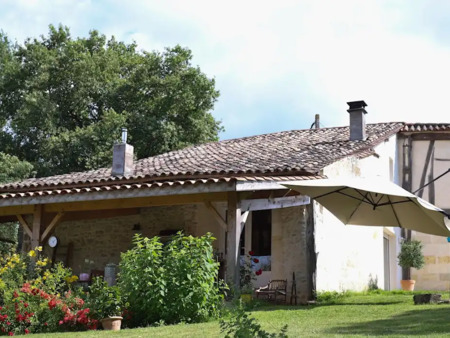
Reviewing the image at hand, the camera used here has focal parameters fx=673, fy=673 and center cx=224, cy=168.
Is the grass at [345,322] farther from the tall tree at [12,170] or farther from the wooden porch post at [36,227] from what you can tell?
the tall tree at [12,170]

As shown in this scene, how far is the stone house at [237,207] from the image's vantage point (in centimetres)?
1200

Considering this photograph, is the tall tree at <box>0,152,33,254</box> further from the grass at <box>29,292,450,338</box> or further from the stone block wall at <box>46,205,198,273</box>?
the grass at <box>29,292,450,338</box>

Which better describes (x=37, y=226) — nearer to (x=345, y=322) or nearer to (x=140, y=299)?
(x=140, y=299)

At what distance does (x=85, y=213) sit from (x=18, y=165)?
387 inches

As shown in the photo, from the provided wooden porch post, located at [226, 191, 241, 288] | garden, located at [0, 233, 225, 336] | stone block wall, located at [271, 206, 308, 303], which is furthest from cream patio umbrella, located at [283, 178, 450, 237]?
stone block wall, located at [271, 206, 308, 303]

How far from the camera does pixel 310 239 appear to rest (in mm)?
12922

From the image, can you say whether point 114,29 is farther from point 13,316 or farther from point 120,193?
point 13,316

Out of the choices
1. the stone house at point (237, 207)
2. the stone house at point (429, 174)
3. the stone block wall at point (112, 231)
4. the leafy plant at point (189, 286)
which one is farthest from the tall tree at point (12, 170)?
the leafy plant at point (189, 286)

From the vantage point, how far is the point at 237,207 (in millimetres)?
11641

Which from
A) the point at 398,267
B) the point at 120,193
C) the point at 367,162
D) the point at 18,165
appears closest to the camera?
the point at 120,193

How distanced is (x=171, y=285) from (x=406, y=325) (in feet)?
10.3

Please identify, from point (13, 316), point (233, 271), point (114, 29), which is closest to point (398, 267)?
point (233, 271)

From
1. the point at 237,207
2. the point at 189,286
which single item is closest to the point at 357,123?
the point at 237,207

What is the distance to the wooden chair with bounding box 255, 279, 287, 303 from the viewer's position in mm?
12914
